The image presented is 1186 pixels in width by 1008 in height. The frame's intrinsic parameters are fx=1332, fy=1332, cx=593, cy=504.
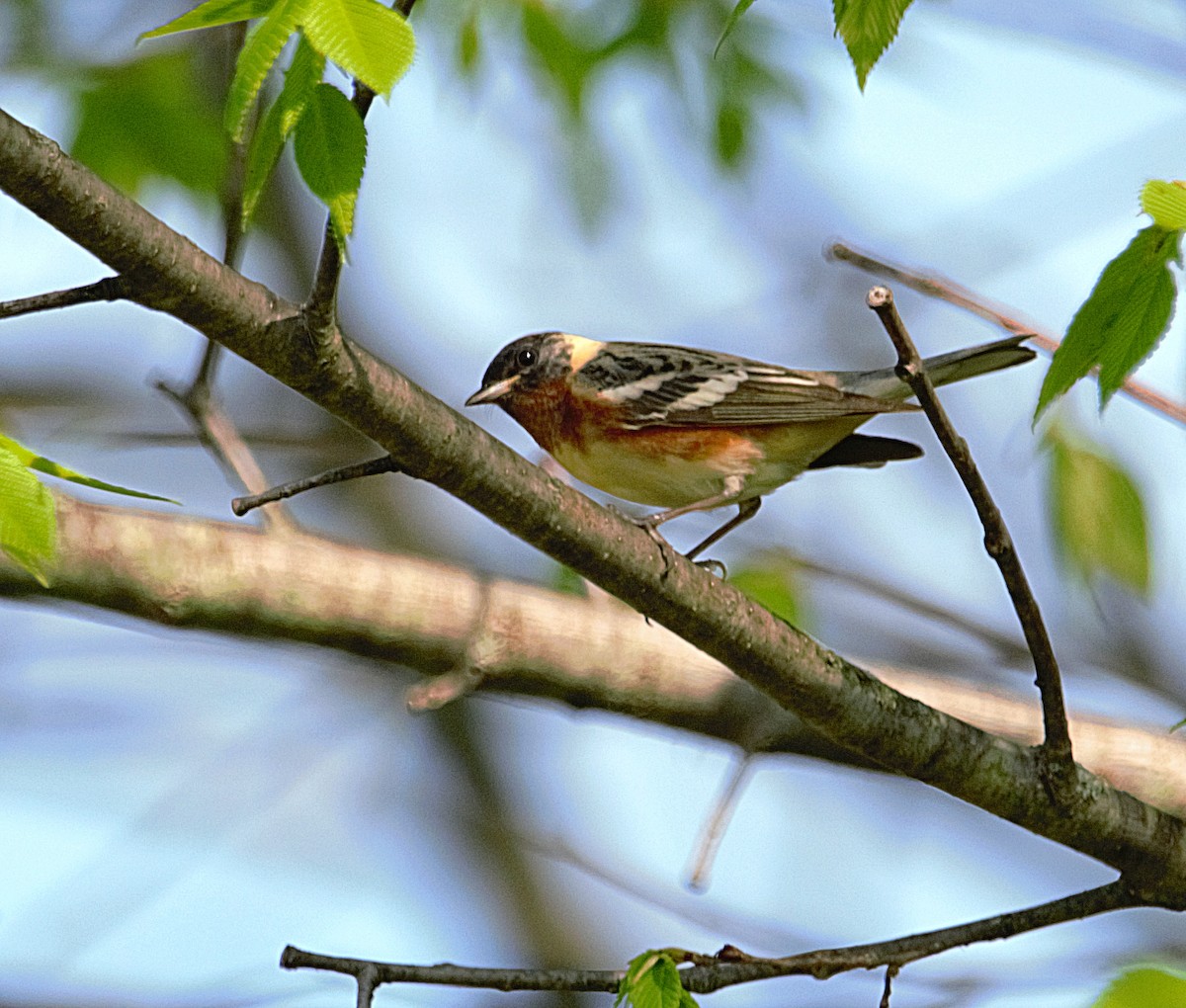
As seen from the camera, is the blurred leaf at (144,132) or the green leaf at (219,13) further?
the blurred leaf at (144,132)

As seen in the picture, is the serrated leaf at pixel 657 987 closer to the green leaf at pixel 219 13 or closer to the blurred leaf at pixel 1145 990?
the blurred leaf at pixel 1145 990

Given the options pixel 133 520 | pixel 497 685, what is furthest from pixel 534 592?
pixel 133 520

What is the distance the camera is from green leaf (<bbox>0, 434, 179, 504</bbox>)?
A: 2.37m

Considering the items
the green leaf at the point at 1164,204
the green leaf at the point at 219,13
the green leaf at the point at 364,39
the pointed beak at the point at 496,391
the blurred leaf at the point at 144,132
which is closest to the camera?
the green leaf at the point at 364,39

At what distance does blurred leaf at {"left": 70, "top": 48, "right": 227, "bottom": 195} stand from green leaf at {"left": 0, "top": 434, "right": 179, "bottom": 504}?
4121 millimetres

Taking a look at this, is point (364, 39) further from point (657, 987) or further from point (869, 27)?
point (657, 987)

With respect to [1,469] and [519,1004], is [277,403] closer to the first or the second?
[519,1004]

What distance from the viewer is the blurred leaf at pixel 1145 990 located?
2498 mm

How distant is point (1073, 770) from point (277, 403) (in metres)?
7.70

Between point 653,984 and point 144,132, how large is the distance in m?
5.13

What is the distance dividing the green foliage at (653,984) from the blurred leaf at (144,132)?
15.9ft

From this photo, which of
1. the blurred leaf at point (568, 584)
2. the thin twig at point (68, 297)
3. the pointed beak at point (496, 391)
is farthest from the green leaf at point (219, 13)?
the blurred leaf at point (568, 584)

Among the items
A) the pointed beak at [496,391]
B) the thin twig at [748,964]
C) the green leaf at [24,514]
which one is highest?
the pointed beak at [496,391]

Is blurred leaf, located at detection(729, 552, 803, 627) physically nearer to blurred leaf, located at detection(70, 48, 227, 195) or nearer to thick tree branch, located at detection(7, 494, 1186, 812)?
thick tree branch, located at detection(7, 494, 1186, 812)
